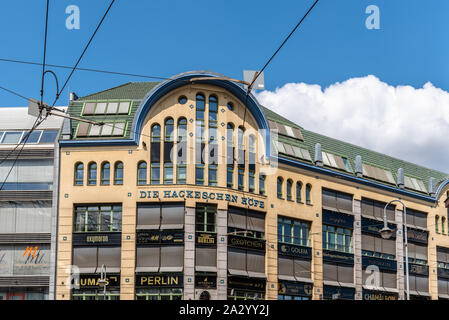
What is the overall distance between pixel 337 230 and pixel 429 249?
40.9 ft

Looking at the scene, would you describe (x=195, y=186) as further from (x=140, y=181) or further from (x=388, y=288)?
(x=388, y=288)

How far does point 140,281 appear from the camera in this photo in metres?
45.1

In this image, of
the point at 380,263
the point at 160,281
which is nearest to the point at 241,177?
the point at 160,281

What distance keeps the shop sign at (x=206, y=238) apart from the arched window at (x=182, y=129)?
21.8ft

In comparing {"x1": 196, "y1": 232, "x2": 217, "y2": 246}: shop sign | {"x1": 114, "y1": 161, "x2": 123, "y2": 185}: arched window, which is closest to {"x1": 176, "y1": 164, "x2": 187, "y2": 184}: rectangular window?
{"x1": 196, "y1": 232, "x2": 217, "y2": 246}: shop sign

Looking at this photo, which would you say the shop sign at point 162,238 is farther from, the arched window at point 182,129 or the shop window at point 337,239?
the shop window at point 337,239

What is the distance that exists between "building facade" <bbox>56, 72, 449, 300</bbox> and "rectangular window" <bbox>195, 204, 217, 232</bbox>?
67 mm

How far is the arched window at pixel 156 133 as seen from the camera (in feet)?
156

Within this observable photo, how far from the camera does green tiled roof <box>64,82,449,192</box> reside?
49688 mm

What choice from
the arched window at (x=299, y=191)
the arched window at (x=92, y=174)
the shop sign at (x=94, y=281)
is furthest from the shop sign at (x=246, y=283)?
the arched window at (x=92, y=174)

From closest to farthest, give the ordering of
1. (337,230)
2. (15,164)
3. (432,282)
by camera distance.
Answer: (15,164) < (337,230) < (432,282)

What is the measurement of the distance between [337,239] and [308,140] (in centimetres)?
825

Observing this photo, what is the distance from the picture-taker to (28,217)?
47.3 m
